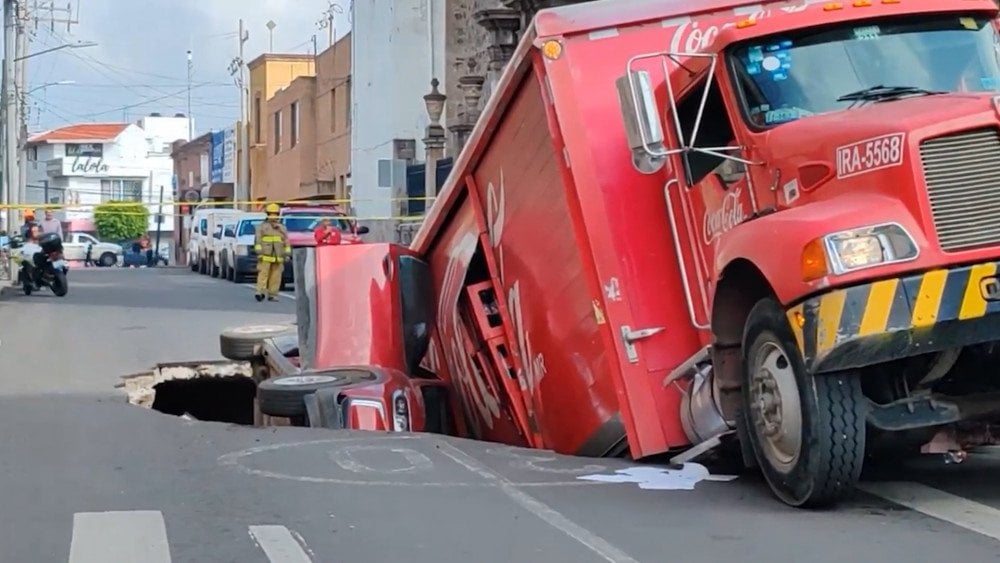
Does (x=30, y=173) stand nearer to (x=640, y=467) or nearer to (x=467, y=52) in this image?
(x=467, y=52)

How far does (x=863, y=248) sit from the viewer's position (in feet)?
21.0

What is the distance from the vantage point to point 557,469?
827 centimetres

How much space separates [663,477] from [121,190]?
113 m

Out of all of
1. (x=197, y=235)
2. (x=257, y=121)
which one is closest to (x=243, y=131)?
(x=257, y=121)

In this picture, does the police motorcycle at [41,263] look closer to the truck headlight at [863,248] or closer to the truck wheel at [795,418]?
the truck wheel at [795,418]

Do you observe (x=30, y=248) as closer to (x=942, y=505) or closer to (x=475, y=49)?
(x=475, y=49)

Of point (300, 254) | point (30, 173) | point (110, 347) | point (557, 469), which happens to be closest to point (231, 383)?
point (110, 347)

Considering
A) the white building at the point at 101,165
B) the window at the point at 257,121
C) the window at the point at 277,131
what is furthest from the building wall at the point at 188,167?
the window at the point at 277,131

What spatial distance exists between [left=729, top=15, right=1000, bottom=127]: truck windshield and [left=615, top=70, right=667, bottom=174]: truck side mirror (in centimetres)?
47

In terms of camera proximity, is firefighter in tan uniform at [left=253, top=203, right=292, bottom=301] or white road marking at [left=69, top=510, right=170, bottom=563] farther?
firefighter in tan uniform at [left=253, top=203, right=292, bottom=301]

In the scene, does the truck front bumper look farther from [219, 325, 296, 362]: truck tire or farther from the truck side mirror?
[219, 325, 296, 362]: truck tire

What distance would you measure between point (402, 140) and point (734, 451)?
1568 inches

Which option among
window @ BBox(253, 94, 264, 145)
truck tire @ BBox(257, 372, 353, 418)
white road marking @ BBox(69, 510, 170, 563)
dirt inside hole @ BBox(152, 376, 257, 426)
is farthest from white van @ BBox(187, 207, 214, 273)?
white road marking @ BBox(69, 510, 170, 563)

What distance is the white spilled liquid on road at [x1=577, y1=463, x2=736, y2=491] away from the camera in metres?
7.70
